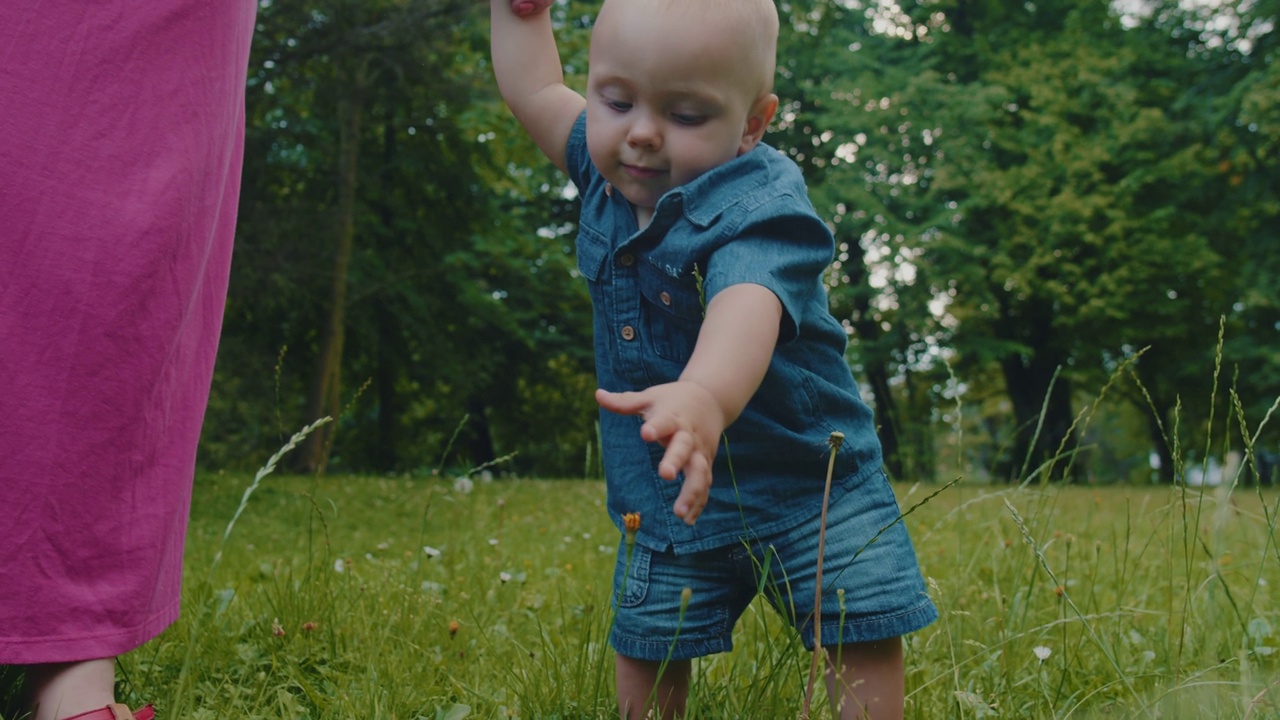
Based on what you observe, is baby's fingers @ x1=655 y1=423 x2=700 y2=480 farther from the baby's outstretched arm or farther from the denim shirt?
the denim shirt

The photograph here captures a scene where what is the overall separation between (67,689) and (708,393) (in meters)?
1.10

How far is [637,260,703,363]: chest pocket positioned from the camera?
1.77 meters

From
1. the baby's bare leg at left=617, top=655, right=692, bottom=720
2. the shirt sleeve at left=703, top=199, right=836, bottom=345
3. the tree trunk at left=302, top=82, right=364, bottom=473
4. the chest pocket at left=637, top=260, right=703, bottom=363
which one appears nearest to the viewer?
the shirt sleeve at left=703, top=199, right=836, bottom=345

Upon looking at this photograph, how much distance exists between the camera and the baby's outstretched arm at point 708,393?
3.70ft

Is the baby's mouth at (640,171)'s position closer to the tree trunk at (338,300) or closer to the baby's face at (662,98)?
the baby's face at (662,98)

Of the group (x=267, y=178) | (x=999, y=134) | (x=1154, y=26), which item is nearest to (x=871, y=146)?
(x=999, y=134)

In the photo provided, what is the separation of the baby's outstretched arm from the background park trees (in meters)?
12.7

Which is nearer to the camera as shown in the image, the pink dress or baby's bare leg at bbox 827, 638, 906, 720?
the pink dress

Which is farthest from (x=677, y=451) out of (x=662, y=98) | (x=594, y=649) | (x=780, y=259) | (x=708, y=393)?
(x=594, y=649)

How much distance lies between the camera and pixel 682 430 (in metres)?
1.14

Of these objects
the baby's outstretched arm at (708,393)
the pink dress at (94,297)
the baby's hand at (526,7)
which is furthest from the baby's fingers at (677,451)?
the baby's hand at (526,7)

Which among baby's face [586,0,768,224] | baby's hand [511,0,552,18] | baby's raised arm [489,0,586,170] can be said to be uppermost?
baby's hand [511,0,552,18]

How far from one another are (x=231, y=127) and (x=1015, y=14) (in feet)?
68.1

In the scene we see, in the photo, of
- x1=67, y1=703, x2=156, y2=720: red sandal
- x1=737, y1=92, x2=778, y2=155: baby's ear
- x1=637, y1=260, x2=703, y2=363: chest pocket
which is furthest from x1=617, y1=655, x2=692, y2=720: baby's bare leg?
x1=737, y1=92, x2=778, y2=155: baby's ear
